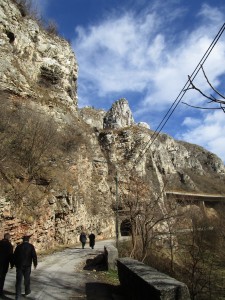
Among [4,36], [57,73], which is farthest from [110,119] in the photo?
[4,36]

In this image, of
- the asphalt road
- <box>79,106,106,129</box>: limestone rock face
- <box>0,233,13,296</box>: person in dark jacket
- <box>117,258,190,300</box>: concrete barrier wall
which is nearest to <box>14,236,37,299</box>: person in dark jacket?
<box>0,233,13,296</box>: person in dark jacket

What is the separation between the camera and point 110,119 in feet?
361

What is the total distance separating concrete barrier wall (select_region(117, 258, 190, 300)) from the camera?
530 cm

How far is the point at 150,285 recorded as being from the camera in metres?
5.80

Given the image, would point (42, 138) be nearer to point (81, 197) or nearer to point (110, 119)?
point (81, 197)

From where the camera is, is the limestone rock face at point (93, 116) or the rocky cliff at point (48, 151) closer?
the rocky cliff at point (48, 151)

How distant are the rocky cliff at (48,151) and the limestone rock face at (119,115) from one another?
50.1 metres

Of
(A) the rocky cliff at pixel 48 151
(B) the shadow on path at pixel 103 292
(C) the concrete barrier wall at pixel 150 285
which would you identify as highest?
(A) the rocky cliff at pixel 48 151

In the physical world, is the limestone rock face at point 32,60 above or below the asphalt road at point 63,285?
above

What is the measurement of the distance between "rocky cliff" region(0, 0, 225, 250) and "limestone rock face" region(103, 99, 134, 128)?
1972 inches

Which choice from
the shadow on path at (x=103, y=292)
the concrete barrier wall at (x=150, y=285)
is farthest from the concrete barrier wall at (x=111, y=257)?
the concrete barrier wall at (x=150, y=285)

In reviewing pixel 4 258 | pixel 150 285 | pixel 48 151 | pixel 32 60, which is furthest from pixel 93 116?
pixel 150 285

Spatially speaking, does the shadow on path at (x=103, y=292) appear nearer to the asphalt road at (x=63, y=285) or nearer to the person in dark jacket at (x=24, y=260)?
the asphalt road at (x=63, y=285)

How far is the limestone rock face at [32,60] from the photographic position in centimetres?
3203
